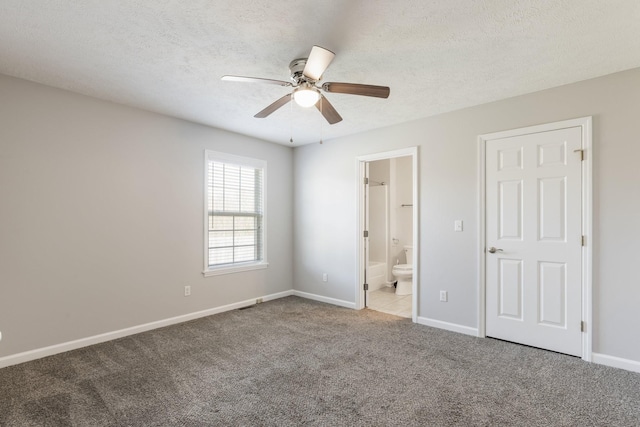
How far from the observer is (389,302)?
4781 mm

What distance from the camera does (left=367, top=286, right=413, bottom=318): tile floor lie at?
14.2 ft

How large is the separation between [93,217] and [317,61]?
2756 mm

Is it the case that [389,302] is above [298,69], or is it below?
below

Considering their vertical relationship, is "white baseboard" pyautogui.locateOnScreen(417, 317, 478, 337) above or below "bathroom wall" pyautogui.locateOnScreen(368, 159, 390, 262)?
below

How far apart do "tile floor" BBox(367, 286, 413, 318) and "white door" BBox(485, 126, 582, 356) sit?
1212 mm

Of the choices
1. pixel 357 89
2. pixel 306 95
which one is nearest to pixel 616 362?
pixel 357 89

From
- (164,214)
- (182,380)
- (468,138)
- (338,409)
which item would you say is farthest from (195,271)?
(468,138)

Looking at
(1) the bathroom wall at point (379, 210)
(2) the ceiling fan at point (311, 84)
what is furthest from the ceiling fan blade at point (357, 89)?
(1) the bathroom wall at point (379, 210)

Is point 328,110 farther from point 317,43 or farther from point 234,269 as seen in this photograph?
point 234,269

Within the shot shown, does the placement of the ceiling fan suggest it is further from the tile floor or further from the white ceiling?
the tile floor

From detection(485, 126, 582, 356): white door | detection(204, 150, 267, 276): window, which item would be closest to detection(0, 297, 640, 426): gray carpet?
detection(485, 126, 582, 356): white door

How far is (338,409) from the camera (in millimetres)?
2092

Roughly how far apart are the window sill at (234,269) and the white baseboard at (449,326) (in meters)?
2.37

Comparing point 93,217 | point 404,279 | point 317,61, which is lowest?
point 404,279
